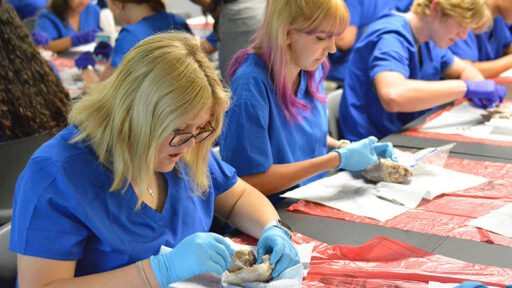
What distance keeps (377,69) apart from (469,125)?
1.50 ft

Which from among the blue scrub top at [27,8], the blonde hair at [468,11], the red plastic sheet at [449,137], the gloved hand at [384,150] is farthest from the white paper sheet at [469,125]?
the blue scrub top at [27,8]

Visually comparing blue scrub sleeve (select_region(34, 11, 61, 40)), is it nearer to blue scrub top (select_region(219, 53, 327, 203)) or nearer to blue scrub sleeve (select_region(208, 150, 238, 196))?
blue scrub top (select_region(219, 53, 327, 203))

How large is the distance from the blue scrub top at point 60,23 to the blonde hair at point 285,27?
9.78 ft

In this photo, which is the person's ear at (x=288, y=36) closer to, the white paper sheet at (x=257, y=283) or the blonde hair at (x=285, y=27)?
the blonde hair at (x=285, y=27)

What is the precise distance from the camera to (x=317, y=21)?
5.34 feet

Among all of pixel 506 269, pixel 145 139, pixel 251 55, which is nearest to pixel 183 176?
pixel 145 139

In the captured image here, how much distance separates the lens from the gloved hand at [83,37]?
4.20m

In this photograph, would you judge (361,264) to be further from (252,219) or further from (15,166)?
(15,166)

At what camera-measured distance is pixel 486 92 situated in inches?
94.0

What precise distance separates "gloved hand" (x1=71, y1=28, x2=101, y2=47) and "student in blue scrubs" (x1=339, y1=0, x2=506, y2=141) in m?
2.51

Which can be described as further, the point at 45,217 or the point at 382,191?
the point at 382,191

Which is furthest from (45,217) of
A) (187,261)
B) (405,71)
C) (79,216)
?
(405,71)

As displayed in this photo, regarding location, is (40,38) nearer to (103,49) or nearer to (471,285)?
(103,49)

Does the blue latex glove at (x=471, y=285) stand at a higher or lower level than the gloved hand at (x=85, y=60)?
lower
